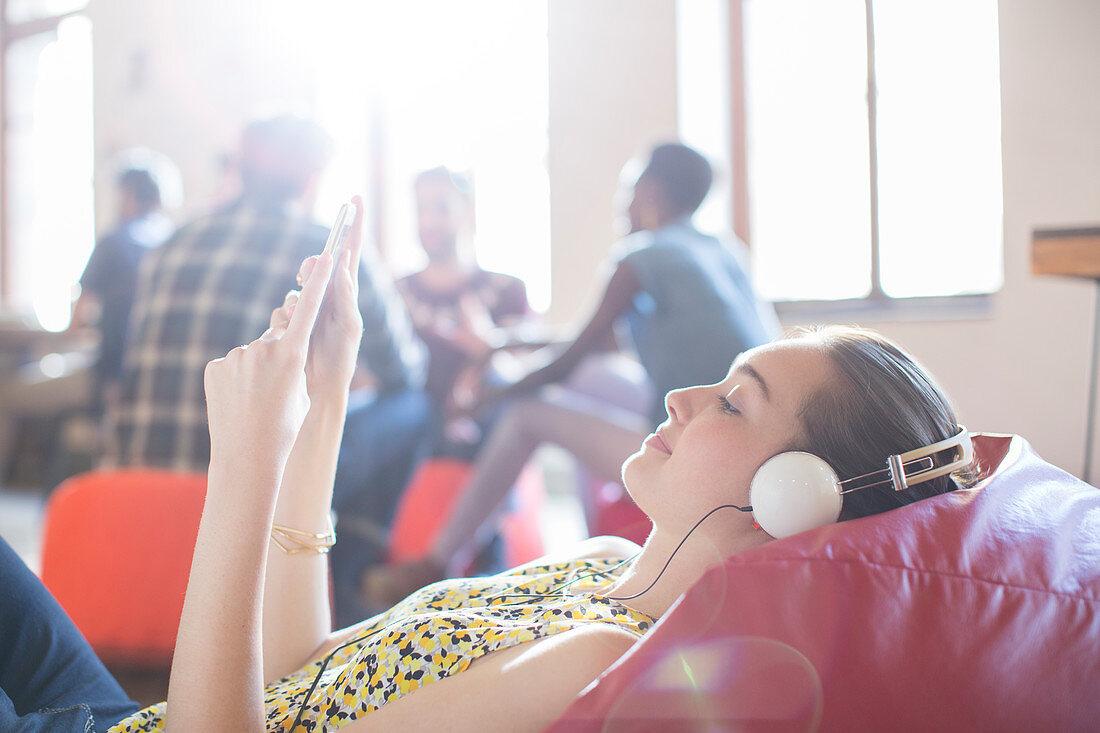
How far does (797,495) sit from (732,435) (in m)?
0.11

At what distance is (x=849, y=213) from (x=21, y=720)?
3476mm

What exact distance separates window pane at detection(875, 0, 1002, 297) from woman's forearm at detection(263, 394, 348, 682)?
70.7 inches

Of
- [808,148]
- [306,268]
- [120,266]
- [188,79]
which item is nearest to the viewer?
[306,268]

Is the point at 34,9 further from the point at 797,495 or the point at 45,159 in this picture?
the point at 797,495

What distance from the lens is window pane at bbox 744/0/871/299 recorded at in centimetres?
332

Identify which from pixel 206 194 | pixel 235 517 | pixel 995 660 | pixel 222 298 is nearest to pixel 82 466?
pixel 206 194

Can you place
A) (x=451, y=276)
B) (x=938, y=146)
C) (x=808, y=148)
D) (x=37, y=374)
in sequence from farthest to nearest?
(x=37, y=374) → (x=808, y=148) → (x=451, y=276) → (x=938, y=146)

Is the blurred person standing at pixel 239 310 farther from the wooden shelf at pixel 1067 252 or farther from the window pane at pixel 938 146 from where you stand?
the window pane at pixel 938 146


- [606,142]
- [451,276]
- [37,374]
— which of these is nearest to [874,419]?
[451,276]

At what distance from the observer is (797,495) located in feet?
2.25

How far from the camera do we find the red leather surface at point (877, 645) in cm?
54

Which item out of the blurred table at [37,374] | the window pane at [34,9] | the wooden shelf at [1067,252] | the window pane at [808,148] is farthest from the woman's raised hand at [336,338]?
the window pane at [34,9]

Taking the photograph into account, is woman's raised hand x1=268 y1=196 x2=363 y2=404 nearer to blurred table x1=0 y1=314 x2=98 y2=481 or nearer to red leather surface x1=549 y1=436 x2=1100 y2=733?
red leather surface x1=549 y1=436 x2=1100 y2=733

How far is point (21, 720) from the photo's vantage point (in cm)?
78
